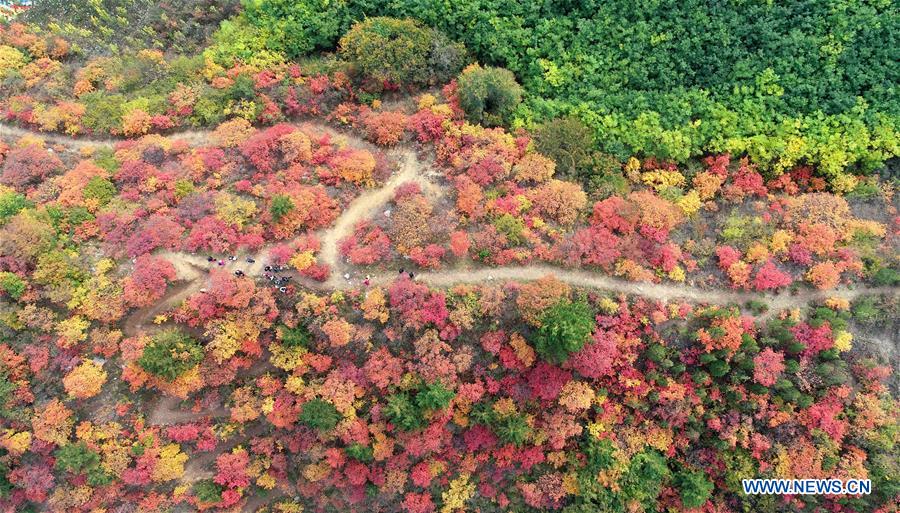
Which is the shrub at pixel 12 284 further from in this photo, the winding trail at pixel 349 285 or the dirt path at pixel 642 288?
the dirt path at pixel 642 288

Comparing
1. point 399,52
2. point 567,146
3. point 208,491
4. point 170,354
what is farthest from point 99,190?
point 567,146

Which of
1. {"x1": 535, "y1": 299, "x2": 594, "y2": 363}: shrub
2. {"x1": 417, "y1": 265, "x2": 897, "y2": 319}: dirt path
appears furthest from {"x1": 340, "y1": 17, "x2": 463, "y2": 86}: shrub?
{"x1": 535, "y1": 299, "x2": 594, "y2": 363}: shrub

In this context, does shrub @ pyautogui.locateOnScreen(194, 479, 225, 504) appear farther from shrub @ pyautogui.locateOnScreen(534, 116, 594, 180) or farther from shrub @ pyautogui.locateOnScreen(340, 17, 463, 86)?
shrub @ pyautogui.locateOnScreen(534, 116, 594, 180)

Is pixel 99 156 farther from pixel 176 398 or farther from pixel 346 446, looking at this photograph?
pixel 346 446

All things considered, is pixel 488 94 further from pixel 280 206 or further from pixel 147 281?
pixel 147 281

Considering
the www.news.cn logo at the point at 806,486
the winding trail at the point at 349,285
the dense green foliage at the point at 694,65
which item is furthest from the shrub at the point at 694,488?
the dense green foliage at the point at 694,65

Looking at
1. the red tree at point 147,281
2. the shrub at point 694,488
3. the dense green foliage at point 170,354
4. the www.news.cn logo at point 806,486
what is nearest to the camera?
the dense green foliage at point 170,354

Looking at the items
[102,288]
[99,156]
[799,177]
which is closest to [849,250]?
[799,177]
